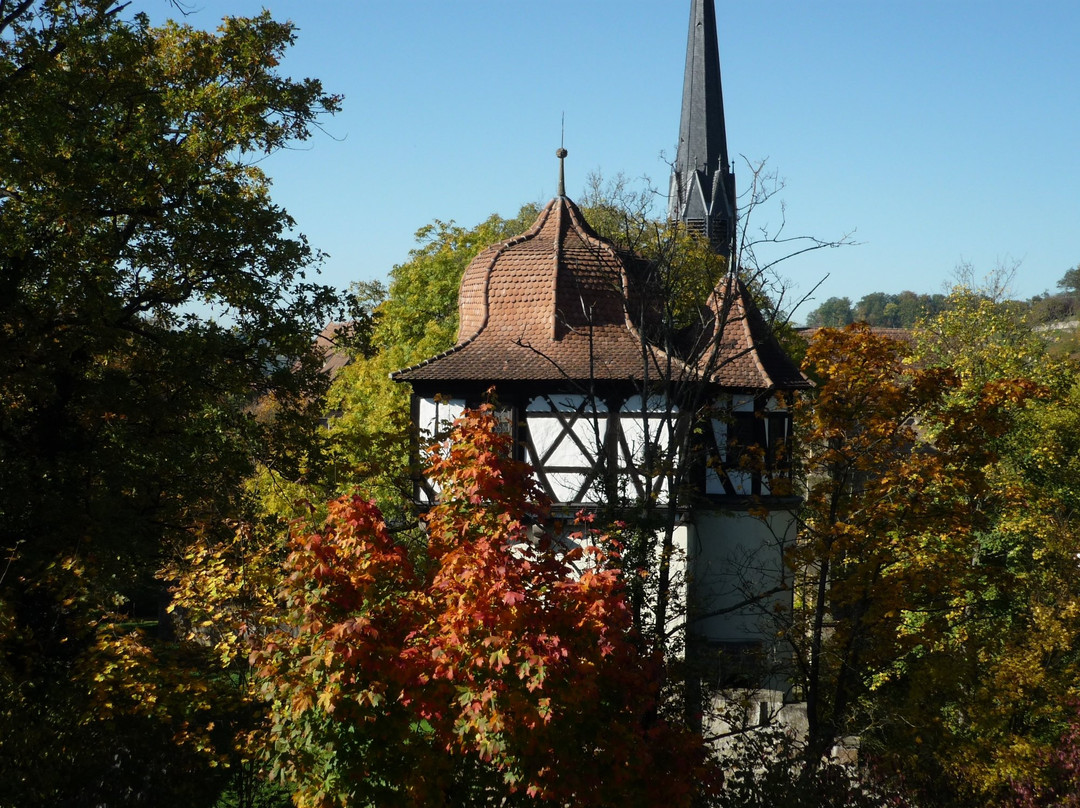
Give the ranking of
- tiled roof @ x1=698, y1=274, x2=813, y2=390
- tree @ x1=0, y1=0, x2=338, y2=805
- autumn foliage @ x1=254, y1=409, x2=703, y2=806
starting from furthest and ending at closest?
1. tiled roof @ x1=698, y1=274, x2=813, y2=390
2. tree @ x1=0, y1=0, x2=338, y2=805
3. autumn foliage @ x1=254, y1=409, x2=703, y2=806

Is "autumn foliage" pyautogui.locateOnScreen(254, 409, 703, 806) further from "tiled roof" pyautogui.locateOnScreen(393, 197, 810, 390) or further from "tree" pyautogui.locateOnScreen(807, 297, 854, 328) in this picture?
"tree" pyautogui.locateOnScreen(807, 297, 854, 328)

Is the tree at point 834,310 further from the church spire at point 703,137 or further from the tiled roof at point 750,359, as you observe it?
the tiled roof at point 750,359

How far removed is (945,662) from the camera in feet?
45.4

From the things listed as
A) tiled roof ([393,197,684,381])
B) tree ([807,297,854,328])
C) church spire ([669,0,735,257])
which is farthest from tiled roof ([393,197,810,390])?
tree ([807,297,854,328])

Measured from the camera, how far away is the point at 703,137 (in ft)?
138

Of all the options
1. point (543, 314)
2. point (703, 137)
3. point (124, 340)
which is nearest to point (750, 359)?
point (543, 314)

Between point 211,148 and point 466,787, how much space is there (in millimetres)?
7551

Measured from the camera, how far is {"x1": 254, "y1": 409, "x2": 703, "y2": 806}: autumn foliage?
635 centimetres

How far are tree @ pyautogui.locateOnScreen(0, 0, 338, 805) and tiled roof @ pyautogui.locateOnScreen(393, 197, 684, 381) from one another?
4.44 m

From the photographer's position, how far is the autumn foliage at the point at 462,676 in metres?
6.35

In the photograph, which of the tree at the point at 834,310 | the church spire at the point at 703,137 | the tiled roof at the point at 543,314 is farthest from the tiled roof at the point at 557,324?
the tree at the point at 834,310

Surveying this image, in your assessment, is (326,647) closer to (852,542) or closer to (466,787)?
(466,787)

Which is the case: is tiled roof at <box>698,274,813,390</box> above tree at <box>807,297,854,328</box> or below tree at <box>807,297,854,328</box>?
below

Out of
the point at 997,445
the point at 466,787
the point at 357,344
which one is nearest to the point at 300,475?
the point at 357,344
